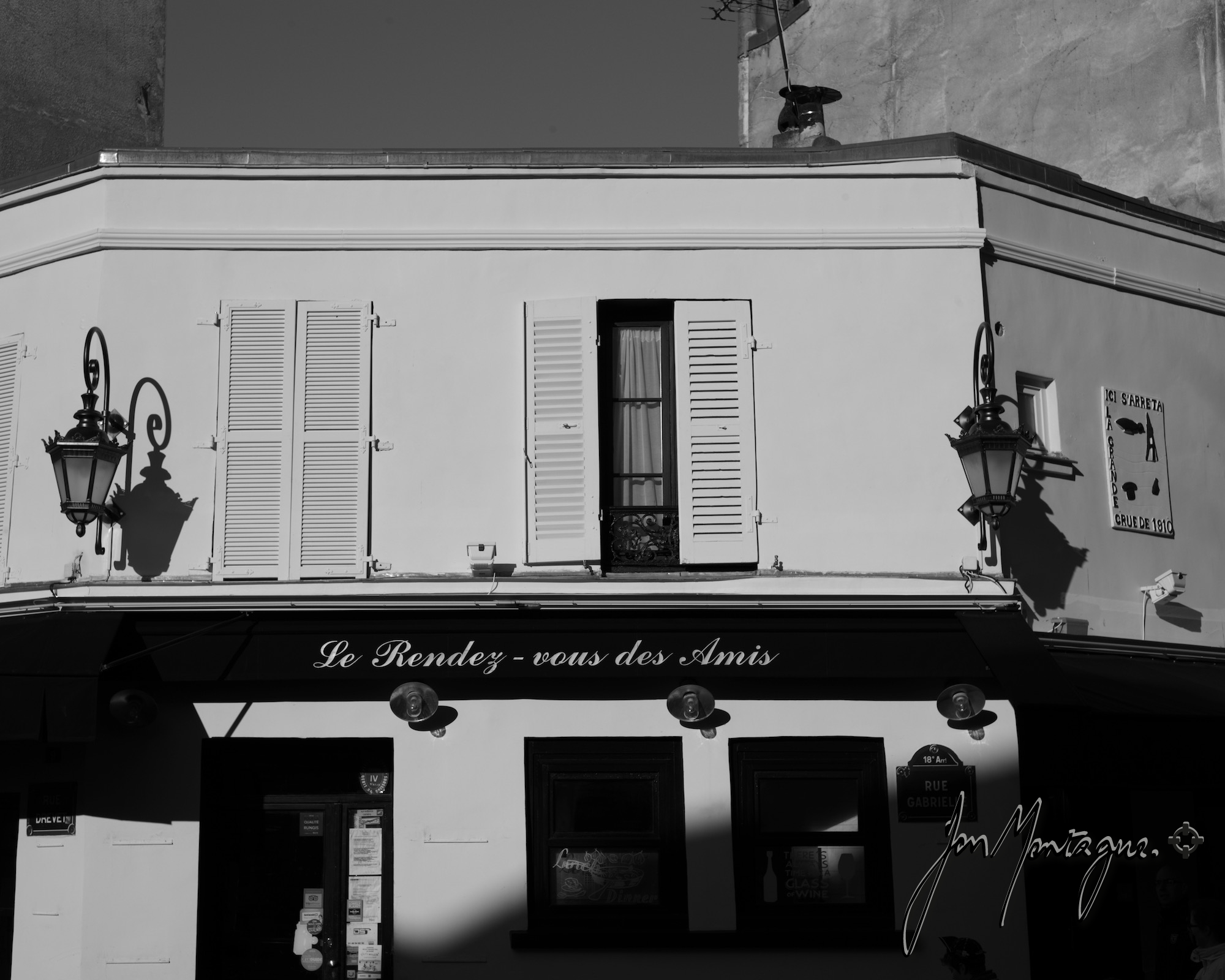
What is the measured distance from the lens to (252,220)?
1130 centimetres

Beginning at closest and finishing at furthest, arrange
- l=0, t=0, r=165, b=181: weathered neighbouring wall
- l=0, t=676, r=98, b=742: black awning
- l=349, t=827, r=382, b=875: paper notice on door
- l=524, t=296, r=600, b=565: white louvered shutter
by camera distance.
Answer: l=0, t=676, r=98, b=742: black awning → l=524, t=296, r=600, b=565: white louvered shutter → l=349, t=827, r=382, b=875: paper notice on door → l=0, t=0, r=165, b=181: weathered neighbouring wall

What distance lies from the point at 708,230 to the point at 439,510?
2.93m

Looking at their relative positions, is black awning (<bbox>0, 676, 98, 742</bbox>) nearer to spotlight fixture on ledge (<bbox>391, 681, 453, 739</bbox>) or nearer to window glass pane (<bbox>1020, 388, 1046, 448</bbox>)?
spotlight fixture on ledge (<bbox>391, 681, 453, 739</bbox>)

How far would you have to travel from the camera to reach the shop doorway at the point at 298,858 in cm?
1070

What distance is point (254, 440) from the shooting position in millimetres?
10938

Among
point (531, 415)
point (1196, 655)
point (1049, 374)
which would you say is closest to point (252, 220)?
point (531, 415)

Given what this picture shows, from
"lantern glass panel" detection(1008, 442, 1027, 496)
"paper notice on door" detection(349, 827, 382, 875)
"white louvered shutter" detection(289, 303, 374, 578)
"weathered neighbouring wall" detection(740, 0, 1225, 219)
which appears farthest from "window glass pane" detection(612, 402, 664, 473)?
"weathered neighbouring wall" detection(740, 0, 1225, 219)

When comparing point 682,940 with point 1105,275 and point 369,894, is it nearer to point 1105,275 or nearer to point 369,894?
point 369,894

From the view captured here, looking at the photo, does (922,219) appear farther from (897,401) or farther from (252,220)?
(252,220)

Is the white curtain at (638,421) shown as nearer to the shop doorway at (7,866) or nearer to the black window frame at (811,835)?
the black window frame at (811,835)

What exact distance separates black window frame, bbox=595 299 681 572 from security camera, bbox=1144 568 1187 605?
3940 millimetres

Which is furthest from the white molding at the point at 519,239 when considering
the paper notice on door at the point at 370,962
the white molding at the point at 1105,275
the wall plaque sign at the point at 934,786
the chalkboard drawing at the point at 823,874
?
the paper notice on door at the point at 370,962

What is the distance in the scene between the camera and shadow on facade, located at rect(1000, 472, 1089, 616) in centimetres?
1112

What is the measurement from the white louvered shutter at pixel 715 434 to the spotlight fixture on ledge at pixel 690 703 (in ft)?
3.06
